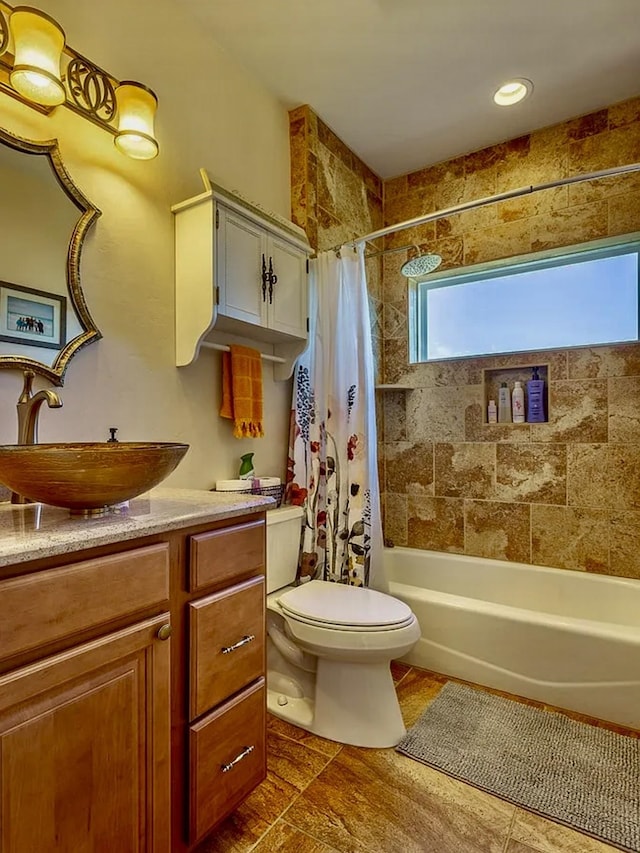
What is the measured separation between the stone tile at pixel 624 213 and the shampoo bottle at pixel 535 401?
772mm

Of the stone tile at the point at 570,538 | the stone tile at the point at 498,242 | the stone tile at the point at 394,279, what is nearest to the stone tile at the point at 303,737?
the stone tile at the point at 570,538

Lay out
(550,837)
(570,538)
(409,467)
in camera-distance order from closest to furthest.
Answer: (550,837), (570,538), (409,467)

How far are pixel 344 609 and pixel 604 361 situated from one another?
1.77 metres

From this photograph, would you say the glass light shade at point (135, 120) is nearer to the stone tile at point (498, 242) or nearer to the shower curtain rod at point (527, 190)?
the shower curtain rod at point (527, 190)

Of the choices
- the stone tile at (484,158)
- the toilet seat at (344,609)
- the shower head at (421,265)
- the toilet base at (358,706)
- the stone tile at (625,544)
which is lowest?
the toilet base at (358,706)

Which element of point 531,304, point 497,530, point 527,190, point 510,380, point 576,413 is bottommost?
point 497,530

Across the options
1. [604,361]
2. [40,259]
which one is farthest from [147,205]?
[604,361]

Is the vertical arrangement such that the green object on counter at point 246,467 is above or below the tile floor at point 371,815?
above

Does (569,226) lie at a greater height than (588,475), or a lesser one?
greater

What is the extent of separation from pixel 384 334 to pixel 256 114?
140cm

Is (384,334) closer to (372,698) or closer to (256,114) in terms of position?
(256,114)

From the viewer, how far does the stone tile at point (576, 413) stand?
2295 millimetres

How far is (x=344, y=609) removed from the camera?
5.54 feet

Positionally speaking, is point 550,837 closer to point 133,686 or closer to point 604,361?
point 133,686
